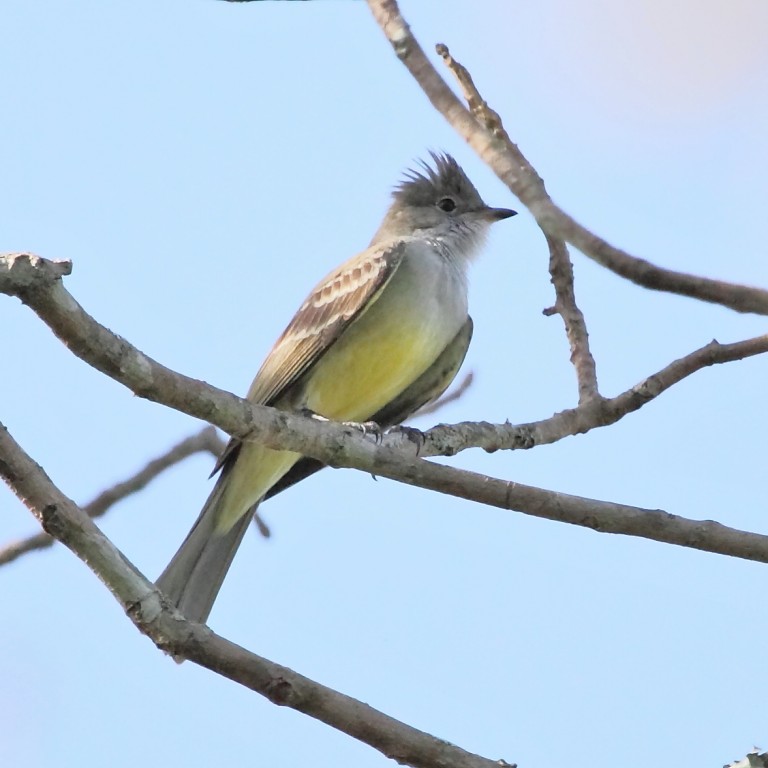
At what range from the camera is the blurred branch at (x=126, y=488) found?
195 inches

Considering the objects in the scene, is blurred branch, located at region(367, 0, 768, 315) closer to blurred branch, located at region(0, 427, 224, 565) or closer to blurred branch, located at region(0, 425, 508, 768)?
blurred branch, located at region(0, 425, 508, 768)

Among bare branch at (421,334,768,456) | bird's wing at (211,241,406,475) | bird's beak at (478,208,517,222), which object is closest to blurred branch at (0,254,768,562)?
bare branch at (421,334,768,456)

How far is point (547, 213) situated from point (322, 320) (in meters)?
4.08

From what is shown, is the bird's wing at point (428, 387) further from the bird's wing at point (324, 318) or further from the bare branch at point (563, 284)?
the bare branch at point (563, 284)

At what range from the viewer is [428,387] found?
7.44 meters

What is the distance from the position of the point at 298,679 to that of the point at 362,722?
209mm

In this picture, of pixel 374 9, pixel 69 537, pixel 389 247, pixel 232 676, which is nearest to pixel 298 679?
pixel 232 676

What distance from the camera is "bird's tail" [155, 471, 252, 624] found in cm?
672

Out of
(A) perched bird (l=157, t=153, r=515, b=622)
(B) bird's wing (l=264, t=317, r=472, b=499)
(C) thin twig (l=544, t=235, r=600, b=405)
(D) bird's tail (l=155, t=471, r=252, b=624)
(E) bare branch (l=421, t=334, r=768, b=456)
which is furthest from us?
(B) bird's wing (l=264, t=317, r=472, b=499)

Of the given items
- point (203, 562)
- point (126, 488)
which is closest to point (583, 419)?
point (126, 488)

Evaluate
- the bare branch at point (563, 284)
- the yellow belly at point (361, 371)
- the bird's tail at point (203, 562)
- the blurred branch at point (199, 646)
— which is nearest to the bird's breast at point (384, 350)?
the yellow belly at point (361, 371)

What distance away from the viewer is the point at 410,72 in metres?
3.65

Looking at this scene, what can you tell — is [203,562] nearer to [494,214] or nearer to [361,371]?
[361,371]

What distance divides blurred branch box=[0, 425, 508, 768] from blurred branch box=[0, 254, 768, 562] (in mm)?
406
